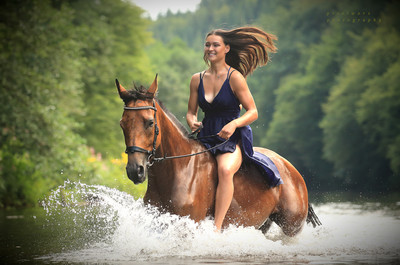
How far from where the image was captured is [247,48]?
8016 millimetres

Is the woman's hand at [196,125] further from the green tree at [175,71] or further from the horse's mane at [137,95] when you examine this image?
the green tree at [175,71]

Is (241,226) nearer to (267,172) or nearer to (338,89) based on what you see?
(267,172)

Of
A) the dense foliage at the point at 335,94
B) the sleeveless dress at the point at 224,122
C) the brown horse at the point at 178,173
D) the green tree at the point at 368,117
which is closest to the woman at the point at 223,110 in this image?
the sleeveless dress at the point at 224,122

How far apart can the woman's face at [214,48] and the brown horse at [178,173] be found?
842mm

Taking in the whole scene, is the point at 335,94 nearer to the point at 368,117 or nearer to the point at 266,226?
the point at 368,117

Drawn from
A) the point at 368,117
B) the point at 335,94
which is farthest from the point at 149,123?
the point at 335,94

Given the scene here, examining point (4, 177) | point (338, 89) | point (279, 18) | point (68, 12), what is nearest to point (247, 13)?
point (279, 18)

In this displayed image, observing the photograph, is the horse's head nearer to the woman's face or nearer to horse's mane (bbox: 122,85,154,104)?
horse's mane (bbox: 122,85,154,104)

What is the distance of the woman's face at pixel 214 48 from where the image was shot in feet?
24.4

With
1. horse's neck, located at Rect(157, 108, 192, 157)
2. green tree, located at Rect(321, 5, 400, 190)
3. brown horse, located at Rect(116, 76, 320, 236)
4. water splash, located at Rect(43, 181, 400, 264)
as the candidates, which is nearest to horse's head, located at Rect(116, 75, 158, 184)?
brown horse, located at Rect(116, 76, 320, 236)

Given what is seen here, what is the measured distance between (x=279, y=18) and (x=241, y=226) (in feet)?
175

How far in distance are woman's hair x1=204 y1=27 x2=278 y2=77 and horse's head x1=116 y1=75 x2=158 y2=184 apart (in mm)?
1557

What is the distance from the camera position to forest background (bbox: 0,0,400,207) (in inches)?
779

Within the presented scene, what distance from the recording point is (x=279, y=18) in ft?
194
